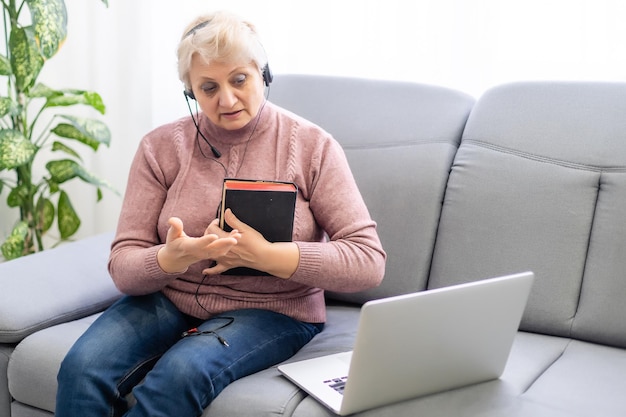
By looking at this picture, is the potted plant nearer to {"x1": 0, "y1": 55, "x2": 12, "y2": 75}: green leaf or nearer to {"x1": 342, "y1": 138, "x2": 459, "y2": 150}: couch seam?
{"x1": 0, "y1": 55, "x2": 12, "y2": 75}: green leaf

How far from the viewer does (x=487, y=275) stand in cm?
186

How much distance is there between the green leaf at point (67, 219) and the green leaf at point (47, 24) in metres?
0.55

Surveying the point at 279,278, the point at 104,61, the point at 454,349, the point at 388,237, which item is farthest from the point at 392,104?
the point at 104,61

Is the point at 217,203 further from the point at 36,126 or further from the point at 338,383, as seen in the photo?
the point at 36,126

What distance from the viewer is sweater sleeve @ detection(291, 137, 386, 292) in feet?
5.31

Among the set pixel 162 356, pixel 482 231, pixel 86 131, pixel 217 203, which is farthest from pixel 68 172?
pixel 482 231

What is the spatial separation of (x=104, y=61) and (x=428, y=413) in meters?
1.85

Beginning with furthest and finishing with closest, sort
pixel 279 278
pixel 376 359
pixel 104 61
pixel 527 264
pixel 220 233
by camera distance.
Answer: pixel 104 61 < pixel 527 264 < pixel 279 278 < pixel 220 233 < pixel 376 359

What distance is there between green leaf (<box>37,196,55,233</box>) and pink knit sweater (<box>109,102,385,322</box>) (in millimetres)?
1054

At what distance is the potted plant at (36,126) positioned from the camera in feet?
7.79

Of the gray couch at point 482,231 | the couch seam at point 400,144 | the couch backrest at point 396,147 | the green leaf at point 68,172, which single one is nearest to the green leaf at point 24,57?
the green leaf at point 68,172

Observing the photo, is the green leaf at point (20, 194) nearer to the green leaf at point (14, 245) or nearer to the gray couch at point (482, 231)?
the green leaf at point (14, 245)

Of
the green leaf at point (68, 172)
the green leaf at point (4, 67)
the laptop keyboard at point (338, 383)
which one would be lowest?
the laptop keyboard at point (338, 383)

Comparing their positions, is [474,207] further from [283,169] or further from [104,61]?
[104,61]
